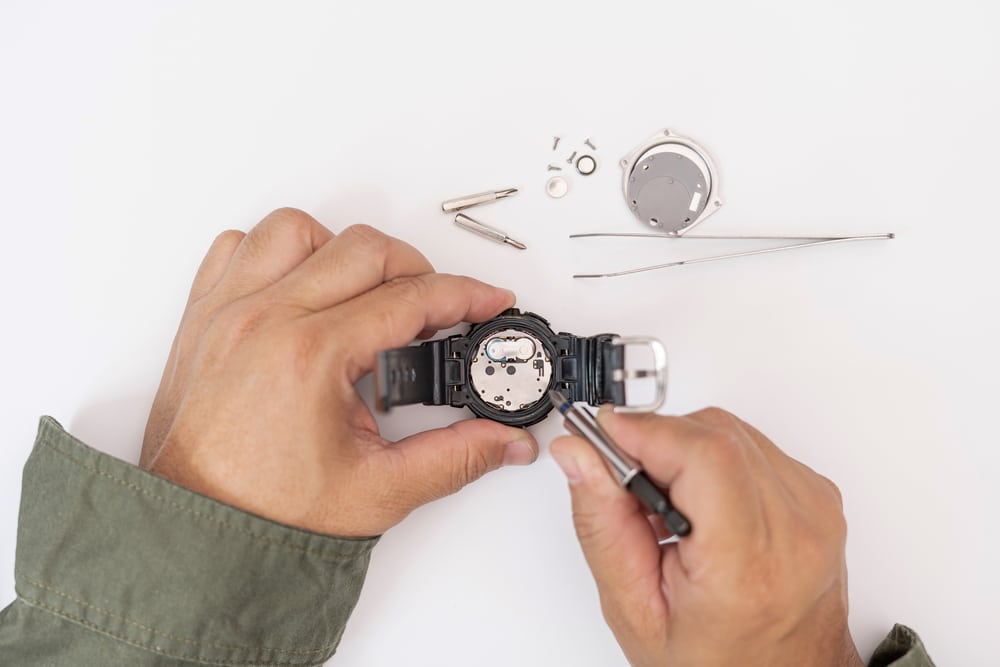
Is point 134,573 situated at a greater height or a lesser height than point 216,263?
lesser

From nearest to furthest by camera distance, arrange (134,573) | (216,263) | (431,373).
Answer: (134,573)
(431,373)
(216,263)

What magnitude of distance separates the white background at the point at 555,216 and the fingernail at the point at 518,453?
0.08m

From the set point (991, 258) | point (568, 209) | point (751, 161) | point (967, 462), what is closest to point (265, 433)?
point (568, 209)

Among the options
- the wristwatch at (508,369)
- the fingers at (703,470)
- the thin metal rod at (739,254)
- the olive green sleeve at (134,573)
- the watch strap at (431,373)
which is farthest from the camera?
the thin metal rod at (739,254)

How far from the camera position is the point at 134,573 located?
1214mm

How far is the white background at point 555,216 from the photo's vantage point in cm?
158

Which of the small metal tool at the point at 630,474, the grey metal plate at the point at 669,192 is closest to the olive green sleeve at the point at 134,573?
the small metal tool at the point at 630,474

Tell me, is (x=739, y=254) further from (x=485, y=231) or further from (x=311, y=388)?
(x=311, y=388)

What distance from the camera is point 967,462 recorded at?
1.58 m

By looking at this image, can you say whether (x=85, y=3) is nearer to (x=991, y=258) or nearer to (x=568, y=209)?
(x=568, y=209)

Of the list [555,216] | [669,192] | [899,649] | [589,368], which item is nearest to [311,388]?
[589,368]

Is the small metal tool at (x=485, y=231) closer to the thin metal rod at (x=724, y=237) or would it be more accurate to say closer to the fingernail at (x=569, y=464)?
the thin metal rod at (x=724, y=237)

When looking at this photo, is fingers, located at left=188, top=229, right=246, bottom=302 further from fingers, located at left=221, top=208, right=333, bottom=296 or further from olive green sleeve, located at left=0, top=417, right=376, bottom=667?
olive green sleeve, located at left=0, top=417, right=376, bottom=667

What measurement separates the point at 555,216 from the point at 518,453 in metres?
0.56
